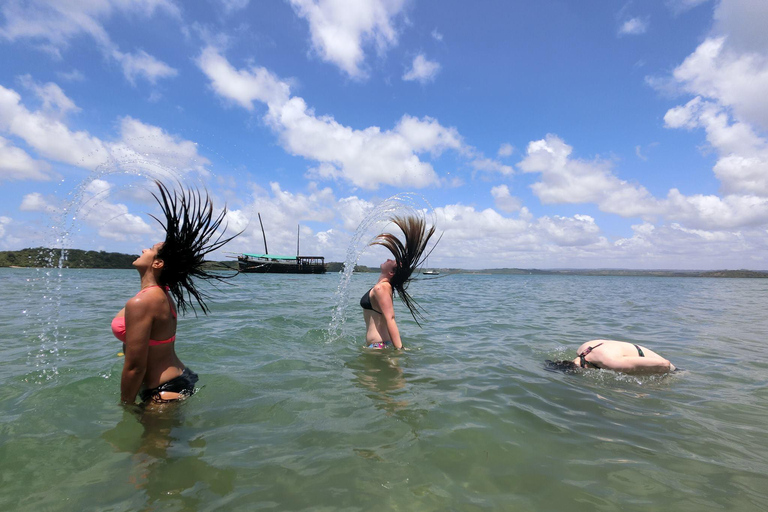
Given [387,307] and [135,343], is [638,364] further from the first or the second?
[135,343]

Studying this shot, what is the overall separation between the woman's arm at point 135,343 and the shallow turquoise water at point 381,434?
23.0 inches

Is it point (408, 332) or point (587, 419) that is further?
point (408, 332)

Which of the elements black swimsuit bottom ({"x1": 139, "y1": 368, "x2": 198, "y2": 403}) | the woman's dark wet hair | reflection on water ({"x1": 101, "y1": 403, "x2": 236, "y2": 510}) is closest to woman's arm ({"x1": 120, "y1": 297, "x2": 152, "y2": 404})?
black swimsuit bottom ({"x1": 139, "y1": 368, "x2": 198, "y2": 403})

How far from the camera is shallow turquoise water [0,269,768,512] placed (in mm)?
2895

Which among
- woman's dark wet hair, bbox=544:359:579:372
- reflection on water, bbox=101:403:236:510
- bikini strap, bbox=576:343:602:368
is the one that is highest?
bikini strap, bbox=576:343:602:368

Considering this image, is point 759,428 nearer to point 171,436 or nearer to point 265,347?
point 171,436

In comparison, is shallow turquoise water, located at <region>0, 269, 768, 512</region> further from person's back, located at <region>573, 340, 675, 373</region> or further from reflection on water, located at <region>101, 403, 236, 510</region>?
person's back, located at <region>573, 340, 675, 373</region>

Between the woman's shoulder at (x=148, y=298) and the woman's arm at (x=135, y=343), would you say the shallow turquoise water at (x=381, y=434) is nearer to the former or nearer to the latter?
the woman's arm at (x=135, y=343)

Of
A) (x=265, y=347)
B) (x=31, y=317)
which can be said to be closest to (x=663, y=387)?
(x=265, y=347)

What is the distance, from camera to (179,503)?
2729mm

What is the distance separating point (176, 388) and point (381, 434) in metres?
2.41

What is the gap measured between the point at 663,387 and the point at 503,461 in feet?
13.4

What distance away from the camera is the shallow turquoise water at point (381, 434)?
2.89 meters

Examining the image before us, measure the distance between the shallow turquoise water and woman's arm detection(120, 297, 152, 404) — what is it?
1.92 ft
